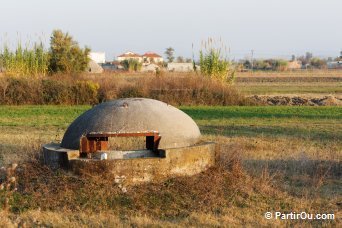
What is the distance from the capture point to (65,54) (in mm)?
35156

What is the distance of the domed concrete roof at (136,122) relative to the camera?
335 inches

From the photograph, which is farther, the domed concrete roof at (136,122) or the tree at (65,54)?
the tree at (65,54)

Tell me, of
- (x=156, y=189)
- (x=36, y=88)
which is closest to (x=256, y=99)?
(x=36, y=88)

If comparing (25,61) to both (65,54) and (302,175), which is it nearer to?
(65,54)

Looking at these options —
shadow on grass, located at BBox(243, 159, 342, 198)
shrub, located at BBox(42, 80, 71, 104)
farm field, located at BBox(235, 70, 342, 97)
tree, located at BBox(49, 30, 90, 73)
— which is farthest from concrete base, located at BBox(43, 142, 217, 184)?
farm field, located at BBox(235, 70, 342, 97)

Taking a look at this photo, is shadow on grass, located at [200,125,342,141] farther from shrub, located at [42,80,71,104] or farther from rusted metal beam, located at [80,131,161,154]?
shrub, located at [42,80,71,104]

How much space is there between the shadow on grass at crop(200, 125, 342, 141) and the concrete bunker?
6615 millimetres

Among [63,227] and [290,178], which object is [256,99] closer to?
[290,178]

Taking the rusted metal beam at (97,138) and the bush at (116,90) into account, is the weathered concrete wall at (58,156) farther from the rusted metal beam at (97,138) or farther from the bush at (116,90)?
the bush at (116,90)

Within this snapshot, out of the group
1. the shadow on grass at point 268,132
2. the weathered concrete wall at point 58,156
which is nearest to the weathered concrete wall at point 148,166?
the weathered concrete wall at point 58,156

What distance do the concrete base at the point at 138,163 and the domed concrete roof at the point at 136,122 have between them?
215mm

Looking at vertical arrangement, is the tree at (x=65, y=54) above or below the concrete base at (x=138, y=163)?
above

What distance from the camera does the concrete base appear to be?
8094 mm

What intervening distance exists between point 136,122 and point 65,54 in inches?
1083
